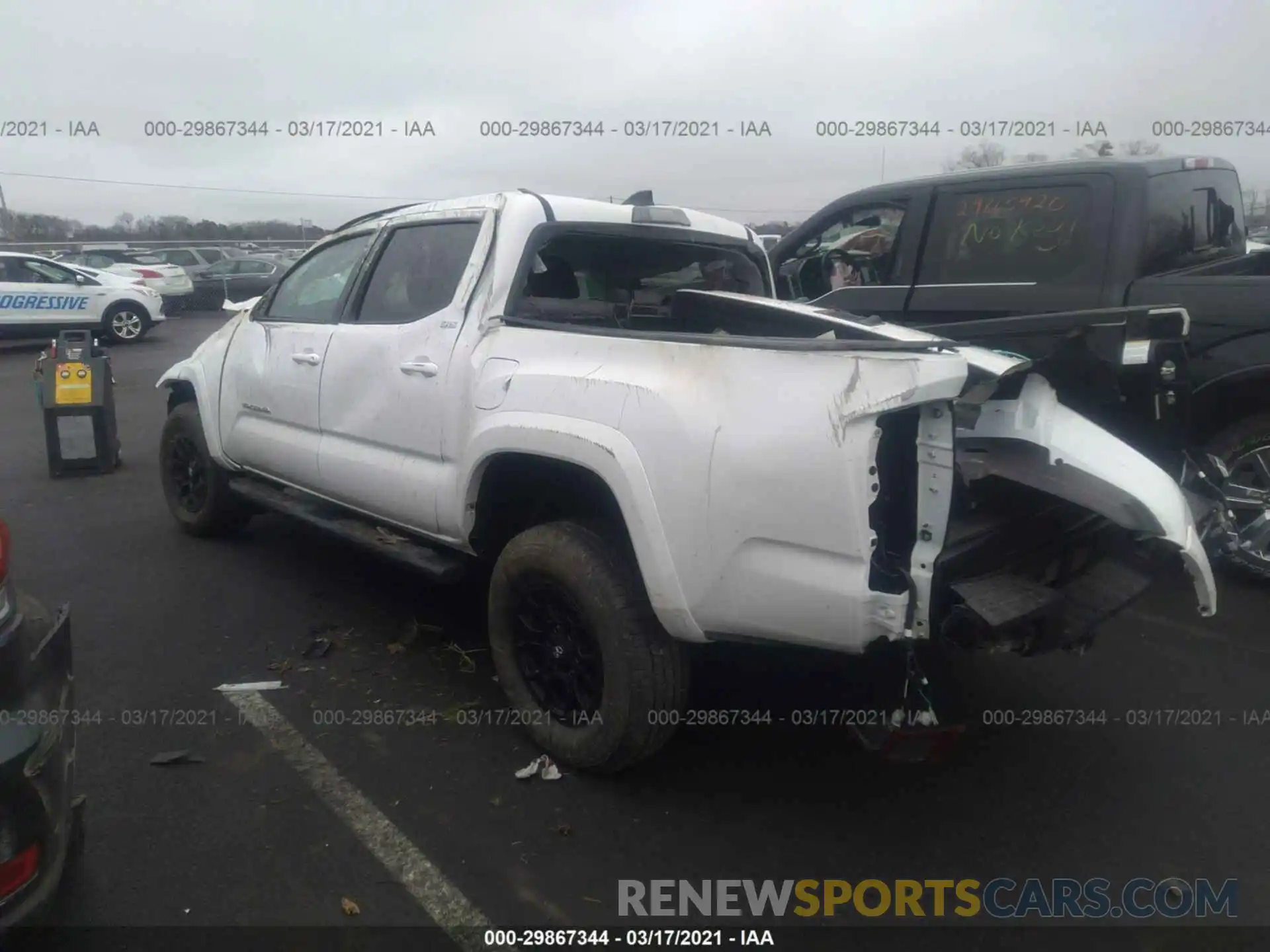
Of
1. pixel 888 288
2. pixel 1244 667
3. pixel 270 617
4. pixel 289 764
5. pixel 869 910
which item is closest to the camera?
pixel 869 910

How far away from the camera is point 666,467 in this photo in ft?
9.31

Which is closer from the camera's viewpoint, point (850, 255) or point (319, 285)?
point (319, 285)

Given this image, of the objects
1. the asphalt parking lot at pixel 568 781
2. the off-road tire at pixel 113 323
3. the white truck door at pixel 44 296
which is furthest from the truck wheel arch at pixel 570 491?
the off-road tire at pixel 113 323

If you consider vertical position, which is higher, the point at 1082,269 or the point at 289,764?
the point at 1082,269

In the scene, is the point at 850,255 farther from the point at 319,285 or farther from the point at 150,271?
the point at 150,271

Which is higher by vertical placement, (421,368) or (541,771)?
(421,368)

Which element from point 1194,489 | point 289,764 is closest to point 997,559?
point 1194,489

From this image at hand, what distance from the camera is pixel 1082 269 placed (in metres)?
4.94

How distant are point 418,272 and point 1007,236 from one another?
3.19 meters

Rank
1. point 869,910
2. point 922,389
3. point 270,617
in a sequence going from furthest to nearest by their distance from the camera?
point 270,617 → point 869,910 → point 922,389

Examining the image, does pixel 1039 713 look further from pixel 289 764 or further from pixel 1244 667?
pixel 289 764

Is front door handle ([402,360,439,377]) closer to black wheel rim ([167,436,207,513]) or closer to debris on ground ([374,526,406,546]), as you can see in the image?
debris on ground ([374,526,406,546])

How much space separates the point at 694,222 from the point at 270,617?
2712 mm

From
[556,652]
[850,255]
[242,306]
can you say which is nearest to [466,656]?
[556,652]
